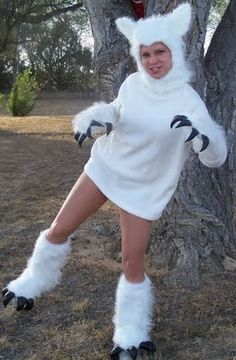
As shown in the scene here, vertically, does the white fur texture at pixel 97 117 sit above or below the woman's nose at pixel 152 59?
below

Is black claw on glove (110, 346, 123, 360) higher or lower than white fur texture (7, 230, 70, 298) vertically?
lower

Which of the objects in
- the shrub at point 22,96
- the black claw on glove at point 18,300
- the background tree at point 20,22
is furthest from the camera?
the background tree at point 20,22

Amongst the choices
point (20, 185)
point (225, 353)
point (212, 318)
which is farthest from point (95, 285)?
point (20, 185)

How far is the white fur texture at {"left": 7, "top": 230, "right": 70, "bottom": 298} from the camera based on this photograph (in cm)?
326

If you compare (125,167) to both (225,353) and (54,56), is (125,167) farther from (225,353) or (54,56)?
(54,56)

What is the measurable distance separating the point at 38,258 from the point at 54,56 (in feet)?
68.2

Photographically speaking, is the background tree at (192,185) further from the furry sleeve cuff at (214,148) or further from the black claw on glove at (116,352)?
the furry sleeve cuff at (214,148)

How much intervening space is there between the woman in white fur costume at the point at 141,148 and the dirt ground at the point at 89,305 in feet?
0.91

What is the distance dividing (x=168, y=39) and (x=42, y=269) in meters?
1.44

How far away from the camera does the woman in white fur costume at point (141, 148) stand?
9.29 feet

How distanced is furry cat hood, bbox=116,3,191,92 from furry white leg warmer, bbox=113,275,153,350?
1.03m

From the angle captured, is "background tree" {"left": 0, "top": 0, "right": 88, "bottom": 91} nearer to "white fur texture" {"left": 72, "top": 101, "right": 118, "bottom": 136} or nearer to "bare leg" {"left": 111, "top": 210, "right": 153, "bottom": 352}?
"white fur texture" {"left": 72, "top": 101, "right": 118, "bottom": 136}

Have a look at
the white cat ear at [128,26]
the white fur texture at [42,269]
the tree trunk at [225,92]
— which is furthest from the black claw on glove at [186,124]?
the tree trunk at [225,92]

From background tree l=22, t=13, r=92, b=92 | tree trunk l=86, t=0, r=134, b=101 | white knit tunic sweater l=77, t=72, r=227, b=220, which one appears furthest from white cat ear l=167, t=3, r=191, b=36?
background tree l=22, t=13, r=92, b=92
